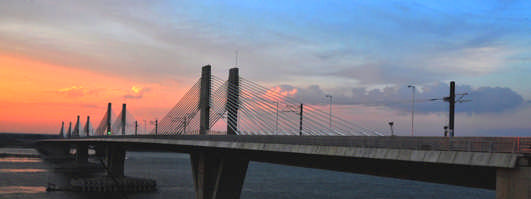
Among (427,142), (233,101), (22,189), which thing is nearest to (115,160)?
(22,189)

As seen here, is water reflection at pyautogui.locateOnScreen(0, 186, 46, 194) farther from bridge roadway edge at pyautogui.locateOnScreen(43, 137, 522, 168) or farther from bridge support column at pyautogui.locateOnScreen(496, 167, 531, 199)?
bridge support column at pyautogui.locateOnScreen(496, 167, 531, 199)

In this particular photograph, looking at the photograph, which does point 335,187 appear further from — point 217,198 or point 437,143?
point 437,143

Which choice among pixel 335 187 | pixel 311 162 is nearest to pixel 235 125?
pixel 311 162

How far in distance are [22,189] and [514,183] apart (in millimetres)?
78457

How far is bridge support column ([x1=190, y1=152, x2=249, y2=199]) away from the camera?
47.9 m

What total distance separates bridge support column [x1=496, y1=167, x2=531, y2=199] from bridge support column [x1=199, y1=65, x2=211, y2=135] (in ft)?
113

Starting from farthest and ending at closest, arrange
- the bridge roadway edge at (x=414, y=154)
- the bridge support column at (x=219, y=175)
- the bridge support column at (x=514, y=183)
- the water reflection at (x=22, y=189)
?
1. the water reflection at (x=22, y=189)
2. the bridge support column at (x=219, y=175)
3. the bridge roadway edge at (x=414, y=154)
4. the bridge support column at (x=514, y=183)

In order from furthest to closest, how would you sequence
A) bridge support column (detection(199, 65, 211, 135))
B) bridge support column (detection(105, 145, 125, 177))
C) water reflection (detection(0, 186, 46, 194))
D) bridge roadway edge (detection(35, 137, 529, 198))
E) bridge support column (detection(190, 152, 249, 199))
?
1. bridge support column (detection(105, 145, 125, 177))
2. water reflection (detection(0, 186, 46, 194))
3. bridge support column (detection(199, 65, 211, 135))
4. bridge support column (detection(190, 152, 249, 199))
5. bridge roadway edge (detection(35, 137, 529, 198))

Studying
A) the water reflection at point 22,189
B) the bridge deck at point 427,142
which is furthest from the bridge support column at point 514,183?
the water reflection at point 22,189

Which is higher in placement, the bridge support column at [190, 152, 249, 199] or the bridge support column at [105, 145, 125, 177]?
the bridge support column at [190, 152, 249, 199]

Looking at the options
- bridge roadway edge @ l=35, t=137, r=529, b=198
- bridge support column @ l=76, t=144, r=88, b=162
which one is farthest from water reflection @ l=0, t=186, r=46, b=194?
bridge support column @ l=76, t=144, r=88, b=162

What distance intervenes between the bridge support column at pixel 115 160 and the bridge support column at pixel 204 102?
47.9 m

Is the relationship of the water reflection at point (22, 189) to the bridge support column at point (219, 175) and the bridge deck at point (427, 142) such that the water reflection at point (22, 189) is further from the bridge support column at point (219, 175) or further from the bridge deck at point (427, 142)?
the bridge deck at point (427, 142)

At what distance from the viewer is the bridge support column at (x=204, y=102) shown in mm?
51500
